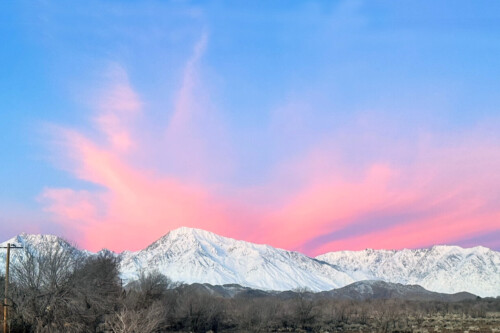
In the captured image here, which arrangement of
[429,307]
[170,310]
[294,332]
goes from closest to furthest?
[170,310], [294,332], [429,307]

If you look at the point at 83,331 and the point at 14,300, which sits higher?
the point at 14,300

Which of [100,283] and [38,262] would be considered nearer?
[38,262]

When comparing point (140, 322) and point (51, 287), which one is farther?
point (51, 287)

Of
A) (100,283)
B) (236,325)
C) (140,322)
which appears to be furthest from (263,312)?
(140,322)

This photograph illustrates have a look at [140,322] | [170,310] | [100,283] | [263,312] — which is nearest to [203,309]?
[170,310]

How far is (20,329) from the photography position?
114 ft

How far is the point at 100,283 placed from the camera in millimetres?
49969

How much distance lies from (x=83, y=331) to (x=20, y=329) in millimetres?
4353

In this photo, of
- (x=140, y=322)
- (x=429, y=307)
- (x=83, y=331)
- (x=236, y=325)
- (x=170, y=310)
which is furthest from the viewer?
(x=429, y=307)

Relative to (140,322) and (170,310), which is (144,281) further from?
(140,322)

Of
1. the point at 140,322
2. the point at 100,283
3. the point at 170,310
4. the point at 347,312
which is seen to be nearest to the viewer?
the point at 140,322

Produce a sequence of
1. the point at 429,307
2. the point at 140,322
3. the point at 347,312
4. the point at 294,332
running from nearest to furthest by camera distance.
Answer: the point at 140,322
the point at 294,332
the point at 347,312
the point at 429,307

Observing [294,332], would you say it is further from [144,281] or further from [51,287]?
[51,287]

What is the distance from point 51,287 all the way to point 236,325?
127ft
